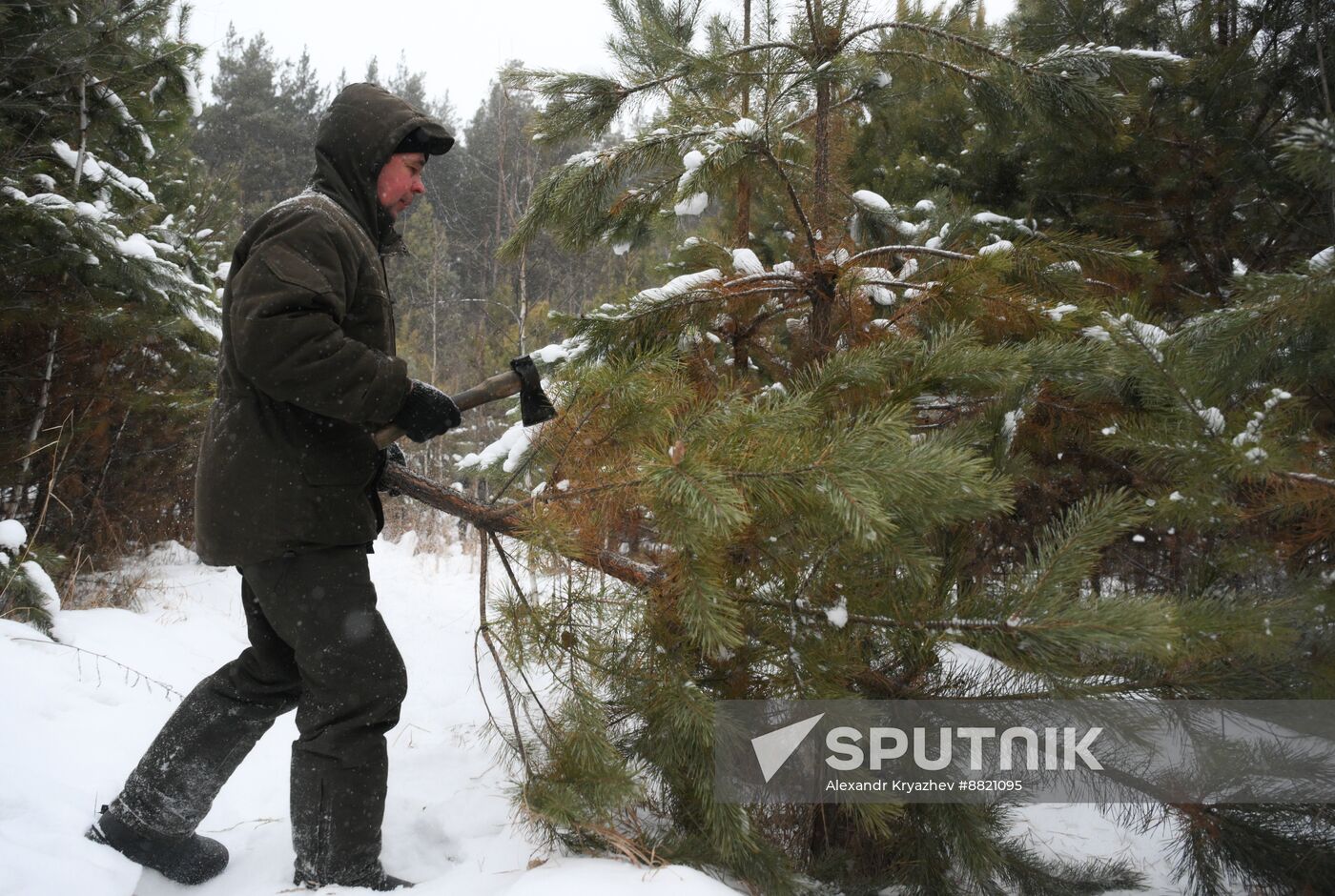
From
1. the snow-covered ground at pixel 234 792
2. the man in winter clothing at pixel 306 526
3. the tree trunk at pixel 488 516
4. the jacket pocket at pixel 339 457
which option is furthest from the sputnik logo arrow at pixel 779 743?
the jacket pocket at pixel 339 457

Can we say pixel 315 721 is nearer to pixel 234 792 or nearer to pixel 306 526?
pixel 306 526

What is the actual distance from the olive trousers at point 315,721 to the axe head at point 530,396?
0.57 metres

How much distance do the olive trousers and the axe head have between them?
570 mm

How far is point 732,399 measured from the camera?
1.74 m

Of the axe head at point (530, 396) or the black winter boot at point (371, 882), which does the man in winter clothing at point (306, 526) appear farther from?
the axe head at point (530, 396)

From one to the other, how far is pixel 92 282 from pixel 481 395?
3.44 m

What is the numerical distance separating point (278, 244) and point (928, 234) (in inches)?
100

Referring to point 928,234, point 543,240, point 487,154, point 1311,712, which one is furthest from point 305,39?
point 1311,712

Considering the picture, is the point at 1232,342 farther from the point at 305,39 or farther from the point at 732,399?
the point at 305,39

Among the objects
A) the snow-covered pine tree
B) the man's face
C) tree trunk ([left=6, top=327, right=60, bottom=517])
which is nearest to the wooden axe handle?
the man's face

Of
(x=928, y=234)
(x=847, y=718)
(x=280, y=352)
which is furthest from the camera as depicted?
(x=928, y=234)

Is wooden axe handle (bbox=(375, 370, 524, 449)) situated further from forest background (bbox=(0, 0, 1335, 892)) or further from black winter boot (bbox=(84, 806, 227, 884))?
black winter boot (bbox=(84, 806, 227, 884))

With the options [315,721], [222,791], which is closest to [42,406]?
[222,791]

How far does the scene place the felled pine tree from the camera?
5.01 feet
